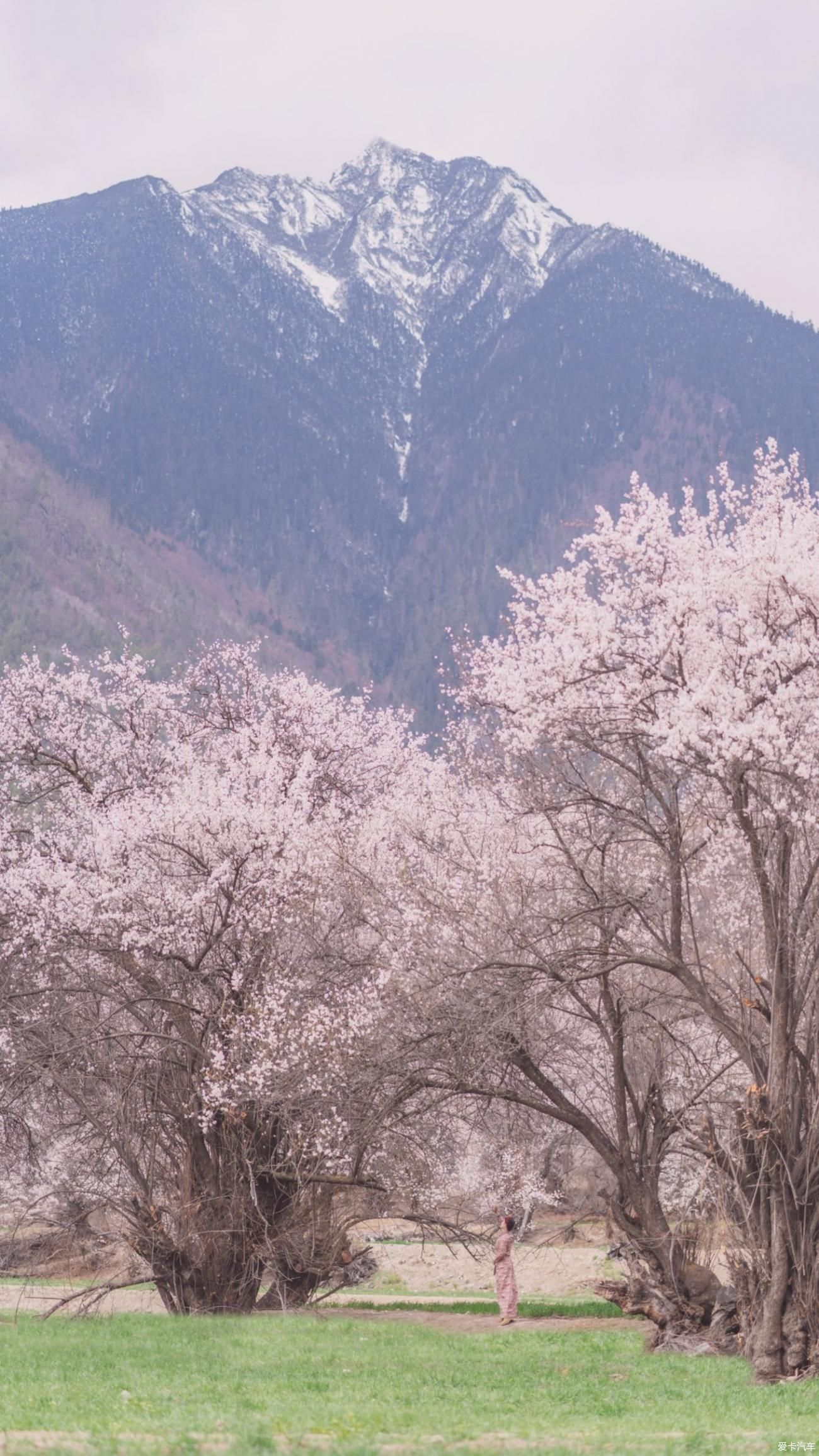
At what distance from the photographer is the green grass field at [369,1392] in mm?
10055

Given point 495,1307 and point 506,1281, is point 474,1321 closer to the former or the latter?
point 506,1281

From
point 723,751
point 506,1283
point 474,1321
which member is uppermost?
point 723,751

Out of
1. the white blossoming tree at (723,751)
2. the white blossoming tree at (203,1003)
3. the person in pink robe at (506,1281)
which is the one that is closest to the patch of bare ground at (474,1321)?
the person in pink robe at (506,1281)

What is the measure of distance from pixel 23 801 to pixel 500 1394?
1308 centimetres

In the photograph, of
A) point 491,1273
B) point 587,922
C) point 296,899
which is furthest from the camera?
point 491,1273

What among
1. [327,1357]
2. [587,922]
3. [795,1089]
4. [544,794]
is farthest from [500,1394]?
[544,794]

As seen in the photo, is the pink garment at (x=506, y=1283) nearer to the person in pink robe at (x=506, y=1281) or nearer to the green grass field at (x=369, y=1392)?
the person in pink robe at (x=506, y=1281)

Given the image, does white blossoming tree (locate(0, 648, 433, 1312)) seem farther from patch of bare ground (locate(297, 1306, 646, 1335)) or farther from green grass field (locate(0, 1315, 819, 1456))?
green grass field (locate(0, 1315, 819, 1456))

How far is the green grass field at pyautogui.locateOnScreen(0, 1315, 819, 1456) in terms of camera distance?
1005 cm

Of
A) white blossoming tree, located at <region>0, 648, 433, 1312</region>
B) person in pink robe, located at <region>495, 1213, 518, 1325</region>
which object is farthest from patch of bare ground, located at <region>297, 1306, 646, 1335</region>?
white blossoming tree, located at <region>0, 648, 433, 1312</region>

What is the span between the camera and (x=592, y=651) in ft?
51.4

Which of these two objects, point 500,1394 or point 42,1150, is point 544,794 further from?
point 42,1150

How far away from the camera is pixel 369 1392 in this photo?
1373 cm

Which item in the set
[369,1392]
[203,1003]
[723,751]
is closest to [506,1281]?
[203,1003]
